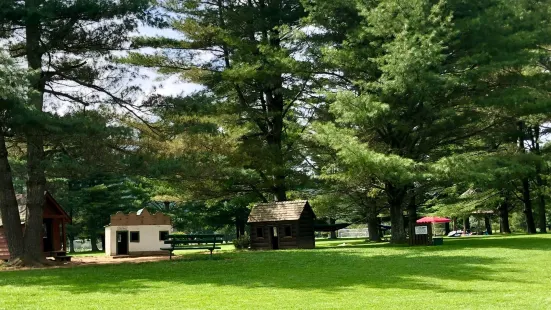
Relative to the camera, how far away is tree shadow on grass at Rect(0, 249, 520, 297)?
13.5 meters

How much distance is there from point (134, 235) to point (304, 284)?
15.8 m

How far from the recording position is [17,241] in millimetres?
20375

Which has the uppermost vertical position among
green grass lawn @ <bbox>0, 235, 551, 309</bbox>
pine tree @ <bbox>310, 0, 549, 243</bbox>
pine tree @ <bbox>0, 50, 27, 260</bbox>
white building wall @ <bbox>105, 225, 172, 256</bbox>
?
pine tree @ <bbox>310, 0, 549, 243</bbox>

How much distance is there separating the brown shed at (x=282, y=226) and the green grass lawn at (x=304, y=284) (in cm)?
787

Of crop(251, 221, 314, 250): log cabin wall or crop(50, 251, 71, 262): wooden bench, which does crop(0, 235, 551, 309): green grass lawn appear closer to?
crop(50, 251, 71, 262): wooden bench

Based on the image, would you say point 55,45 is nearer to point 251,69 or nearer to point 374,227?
point 251,69

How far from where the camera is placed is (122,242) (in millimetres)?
27516

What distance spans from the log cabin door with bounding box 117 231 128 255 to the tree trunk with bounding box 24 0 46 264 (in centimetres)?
653

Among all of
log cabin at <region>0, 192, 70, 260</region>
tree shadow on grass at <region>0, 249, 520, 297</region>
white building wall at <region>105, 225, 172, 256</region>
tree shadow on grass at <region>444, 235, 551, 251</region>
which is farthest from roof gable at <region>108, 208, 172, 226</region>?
tree shadow on grass at <region>444, 235, 551, 251</region>

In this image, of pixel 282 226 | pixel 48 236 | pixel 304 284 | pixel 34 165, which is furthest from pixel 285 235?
pixel 304 284

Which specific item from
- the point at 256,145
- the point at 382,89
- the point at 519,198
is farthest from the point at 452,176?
the point at 519,198

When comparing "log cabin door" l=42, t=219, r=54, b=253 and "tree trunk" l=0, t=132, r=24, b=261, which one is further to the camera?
"log cabin door" l=42, t=219, r=54, b=253

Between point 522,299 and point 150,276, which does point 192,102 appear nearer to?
point 150,276

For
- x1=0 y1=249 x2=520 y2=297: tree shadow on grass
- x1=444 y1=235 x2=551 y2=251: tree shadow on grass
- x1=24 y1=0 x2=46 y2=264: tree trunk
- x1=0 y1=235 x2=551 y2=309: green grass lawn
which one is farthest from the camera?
x1=444 y1=235 x2=551 y2=251: tree shadow on grass
